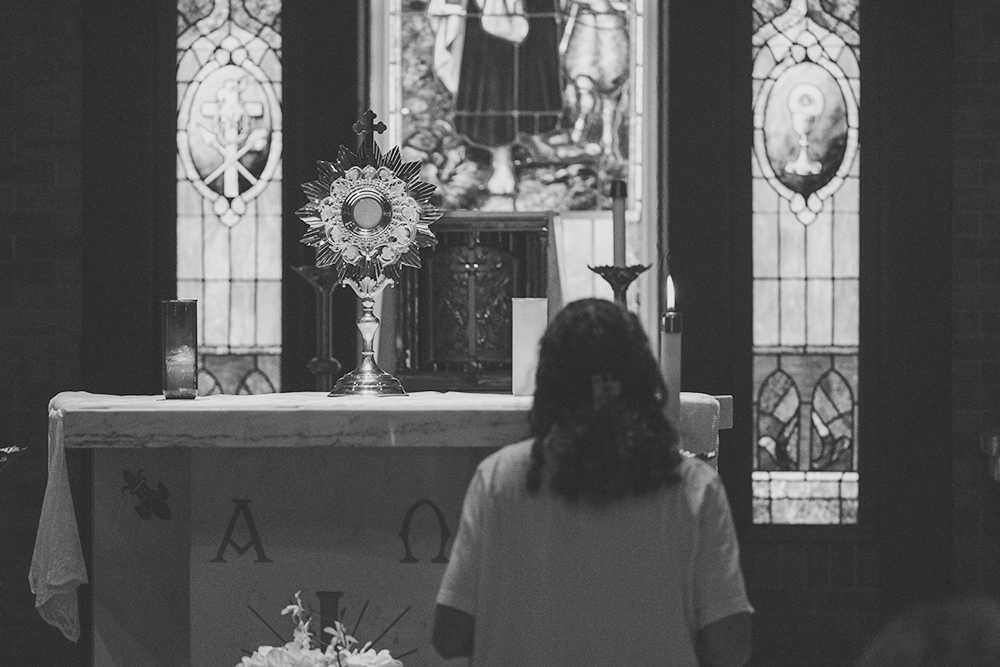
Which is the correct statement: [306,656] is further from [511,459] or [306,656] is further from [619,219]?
[619,219]

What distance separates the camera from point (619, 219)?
9.98 feet

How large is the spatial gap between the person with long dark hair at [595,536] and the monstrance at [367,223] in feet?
3.78

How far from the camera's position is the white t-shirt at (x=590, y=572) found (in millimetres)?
2070

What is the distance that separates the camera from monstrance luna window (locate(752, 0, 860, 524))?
564 centimetres

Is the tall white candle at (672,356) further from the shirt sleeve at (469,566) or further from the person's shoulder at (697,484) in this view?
the shirt sleeve at (469,566)

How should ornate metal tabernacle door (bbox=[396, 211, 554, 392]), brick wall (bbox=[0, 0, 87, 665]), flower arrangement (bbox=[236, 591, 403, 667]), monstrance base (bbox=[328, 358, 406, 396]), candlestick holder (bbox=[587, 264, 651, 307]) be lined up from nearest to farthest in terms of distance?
1. flower arrangement (bbox=[236, 591, 403, 667])
2. candlestick holder (bbox=[587, 264, 651, 307])
3. monstrance base (bbox=[328, 358, 406, 396])
4. ornate metal tabernacle door (bbox=[396, 211, 554, 392])
5. brick wall (bbox=[0, 0, 87, 665])

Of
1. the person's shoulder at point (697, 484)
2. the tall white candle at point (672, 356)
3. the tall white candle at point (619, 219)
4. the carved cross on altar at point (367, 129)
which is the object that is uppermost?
the carved cross on altar at point (367, 129)

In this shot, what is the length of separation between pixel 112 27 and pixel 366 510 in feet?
11.0

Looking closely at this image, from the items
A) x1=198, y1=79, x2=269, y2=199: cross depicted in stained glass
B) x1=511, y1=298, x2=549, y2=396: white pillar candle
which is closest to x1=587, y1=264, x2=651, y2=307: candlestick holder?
x1=511, y1=298, x2=549, y2=396: white pillar candle

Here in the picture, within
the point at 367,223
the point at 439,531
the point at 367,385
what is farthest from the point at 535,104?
the point at 439,531

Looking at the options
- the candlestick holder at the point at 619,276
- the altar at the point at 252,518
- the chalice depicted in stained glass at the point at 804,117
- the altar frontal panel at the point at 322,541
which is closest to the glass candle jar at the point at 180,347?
the altar at the point at 252,518

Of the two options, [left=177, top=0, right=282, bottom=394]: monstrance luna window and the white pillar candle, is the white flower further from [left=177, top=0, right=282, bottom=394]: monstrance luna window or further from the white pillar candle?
[left=177, top=0, right=282, bottom=394]: monstrance luna window

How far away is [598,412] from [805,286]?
376 centimetres

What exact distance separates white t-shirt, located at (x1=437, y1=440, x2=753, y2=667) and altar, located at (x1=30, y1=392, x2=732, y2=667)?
0.77m
